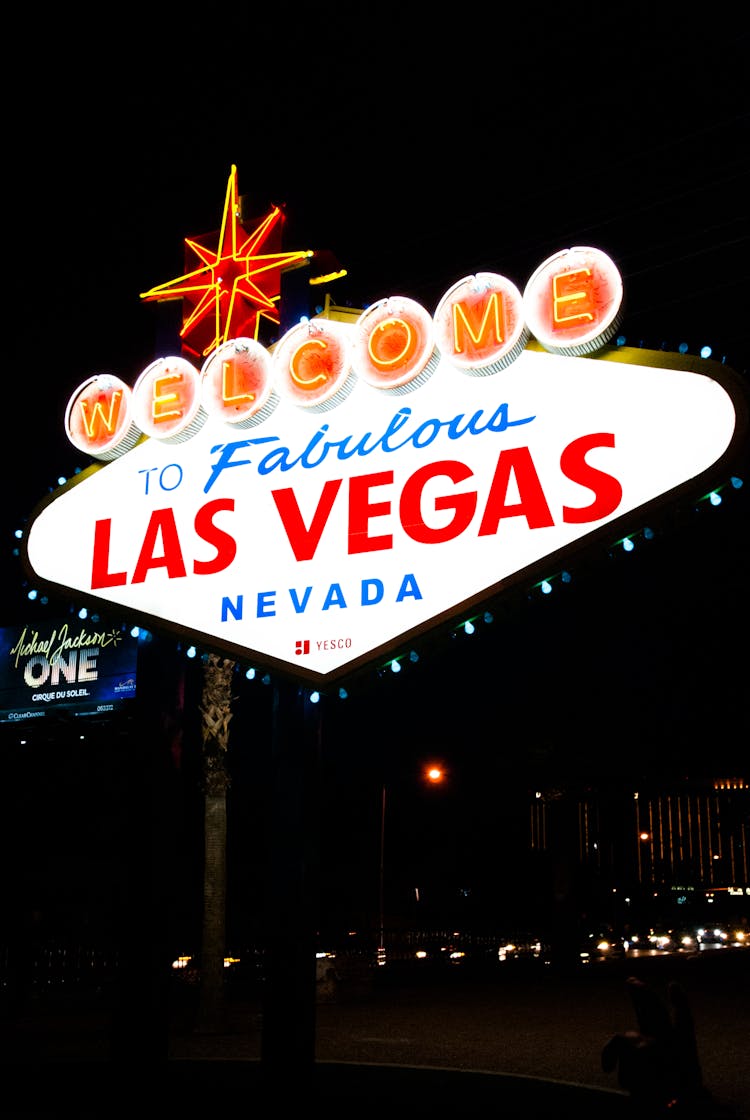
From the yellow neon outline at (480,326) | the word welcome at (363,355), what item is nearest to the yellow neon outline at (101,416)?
the word welcome at (363,355)

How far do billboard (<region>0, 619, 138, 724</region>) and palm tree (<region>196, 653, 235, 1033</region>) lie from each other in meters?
16.8

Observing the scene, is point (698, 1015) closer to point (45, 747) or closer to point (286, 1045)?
point (286, 1045)

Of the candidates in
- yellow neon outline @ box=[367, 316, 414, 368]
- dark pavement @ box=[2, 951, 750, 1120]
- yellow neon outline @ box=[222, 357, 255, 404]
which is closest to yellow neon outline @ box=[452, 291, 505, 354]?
yellow neon outline @ box=[367, 316, 414, 368]

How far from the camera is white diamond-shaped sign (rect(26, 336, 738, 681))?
8.22 meters

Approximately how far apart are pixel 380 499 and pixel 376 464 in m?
0.33

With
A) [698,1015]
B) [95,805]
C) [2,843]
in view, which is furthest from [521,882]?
[698,1015]

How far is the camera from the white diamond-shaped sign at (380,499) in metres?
8.22

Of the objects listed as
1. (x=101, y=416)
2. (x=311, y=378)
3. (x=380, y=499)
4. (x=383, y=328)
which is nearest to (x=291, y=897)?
(x=380, y=499)

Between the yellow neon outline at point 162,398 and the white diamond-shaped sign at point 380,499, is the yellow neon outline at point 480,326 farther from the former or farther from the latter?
the yellow neon outline at point 162,398

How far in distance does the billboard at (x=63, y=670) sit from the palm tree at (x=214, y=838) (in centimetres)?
1682

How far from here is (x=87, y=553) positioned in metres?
10.5

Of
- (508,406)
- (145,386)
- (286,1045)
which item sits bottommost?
(286,1045)

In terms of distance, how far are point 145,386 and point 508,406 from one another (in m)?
3.76

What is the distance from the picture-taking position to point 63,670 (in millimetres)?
37312
